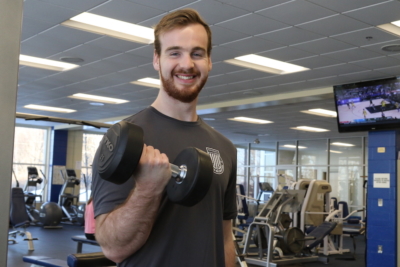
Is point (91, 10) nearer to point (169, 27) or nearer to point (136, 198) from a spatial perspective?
point (169, 27)

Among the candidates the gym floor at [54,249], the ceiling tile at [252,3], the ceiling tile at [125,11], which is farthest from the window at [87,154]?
the ceiling tile at [252,3]

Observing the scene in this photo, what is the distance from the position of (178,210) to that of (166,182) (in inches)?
5.7

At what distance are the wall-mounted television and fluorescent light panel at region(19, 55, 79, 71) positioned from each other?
407 centimetres

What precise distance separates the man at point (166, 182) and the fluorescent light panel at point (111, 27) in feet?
13.0

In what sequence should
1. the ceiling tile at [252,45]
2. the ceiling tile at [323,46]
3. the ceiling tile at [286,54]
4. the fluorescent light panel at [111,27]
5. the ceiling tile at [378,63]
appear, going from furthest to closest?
the ceiling tile at [378,63] → the ceiling tile at [286,54] → the ceiling tile at [252,45] → the ceiling tile at [323,46] → the fluorescent light panel at [111,27]

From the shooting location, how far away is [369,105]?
6562mm

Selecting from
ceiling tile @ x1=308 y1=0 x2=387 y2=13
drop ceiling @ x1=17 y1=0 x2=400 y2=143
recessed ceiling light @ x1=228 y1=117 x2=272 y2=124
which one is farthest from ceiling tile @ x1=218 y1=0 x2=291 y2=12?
recessed ceiling light @ x1=228 y1=117 x2=272 y2=124

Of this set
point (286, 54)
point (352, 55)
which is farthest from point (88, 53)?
point (352, 55)

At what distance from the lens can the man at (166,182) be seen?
3.26 ft

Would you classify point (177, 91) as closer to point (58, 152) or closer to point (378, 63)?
point (378, 63)

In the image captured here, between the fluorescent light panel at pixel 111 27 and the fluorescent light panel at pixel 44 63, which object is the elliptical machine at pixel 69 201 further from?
the fluorescent light panel at pixel 111 27

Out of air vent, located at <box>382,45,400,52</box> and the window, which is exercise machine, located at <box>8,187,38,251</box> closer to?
air vent, located at <box>382,45,400,52</box>

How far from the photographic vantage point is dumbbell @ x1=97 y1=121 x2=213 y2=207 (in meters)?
0.91

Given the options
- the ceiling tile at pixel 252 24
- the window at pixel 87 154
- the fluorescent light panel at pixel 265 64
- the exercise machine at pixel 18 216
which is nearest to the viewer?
the ceiling tile at pixel 252 24
